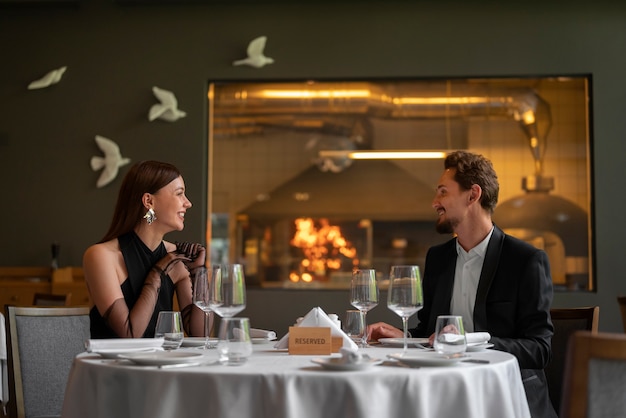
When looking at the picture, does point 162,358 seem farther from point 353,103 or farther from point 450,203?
point 353,103

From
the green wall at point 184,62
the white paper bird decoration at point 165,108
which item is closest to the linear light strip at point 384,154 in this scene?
the green wall at point 184,62

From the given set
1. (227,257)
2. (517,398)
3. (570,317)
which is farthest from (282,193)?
(517,398)

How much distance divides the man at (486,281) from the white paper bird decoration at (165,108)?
3.17 m

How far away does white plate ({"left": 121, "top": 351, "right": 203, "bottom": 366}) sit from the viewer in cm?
204

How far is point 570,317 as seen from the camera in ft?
10.8

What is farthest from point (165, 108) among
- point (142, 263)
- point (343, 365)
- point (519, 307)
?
point (343, 365)

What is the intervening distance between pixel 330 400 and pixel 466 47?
4.57 m

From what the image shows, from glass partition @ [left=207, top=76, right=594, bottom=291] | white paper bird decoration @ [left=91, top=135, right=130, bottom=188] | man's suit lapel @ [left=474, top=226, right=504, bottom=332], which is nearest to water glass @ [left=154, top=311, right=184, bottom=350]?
man's suit lapel @ [left=474, top=226, right=504, bottom=332]

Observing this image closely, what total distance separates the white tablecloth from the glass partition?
4335 mm

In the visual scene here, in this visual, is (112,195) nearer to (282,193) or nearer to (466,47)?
(282,193)

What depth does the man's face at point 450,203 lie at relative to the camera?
3.26 m

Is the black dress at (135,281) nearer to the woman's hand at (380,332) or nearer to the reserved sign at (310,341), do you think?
the woman's hand at (380,332)

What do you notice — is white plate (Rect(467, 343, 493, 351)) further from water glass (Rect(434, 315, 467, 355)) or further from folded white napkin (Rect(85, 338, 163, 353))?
folded white napkin (Rect(85, 338, 163, 353))

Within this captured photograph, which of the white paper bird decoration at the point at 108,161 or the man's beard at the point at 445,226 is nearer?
the man's beard at the point at 445,226
